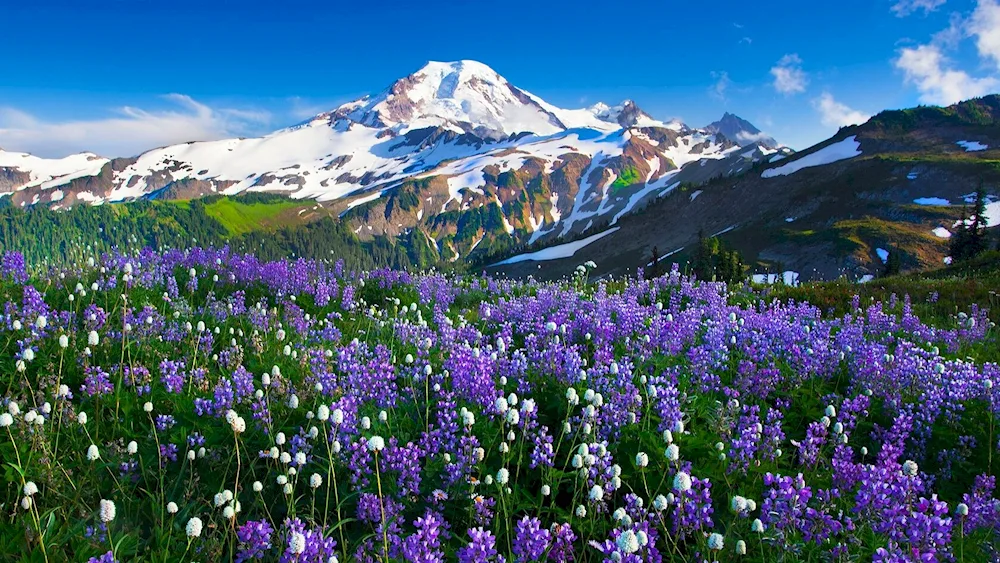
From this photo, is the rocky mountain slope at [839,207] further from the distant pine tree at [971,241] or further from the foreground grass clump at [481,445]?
the foreground grass clump at [481,445]

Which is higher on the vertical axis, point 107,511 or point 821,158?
point 821,158

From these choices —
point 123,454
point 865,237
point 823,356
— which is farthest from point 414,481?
point 865,237

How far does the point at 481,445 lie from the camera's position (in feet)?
15.1

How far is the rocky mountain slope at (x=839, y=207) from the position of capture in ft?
350

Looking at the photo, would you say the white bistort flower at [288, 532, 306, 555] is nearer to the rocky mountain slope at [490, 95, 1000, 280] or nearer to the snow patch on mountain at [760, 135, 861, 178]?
the rocky mountain slope at [490, 95, 1000, 280]

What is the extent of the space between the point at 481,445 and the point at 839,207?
145924 mm

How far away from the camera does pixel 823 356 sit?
662cm

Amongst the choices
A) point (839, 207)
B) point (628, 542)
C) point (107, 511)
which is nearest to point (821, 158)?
point (839, 207)

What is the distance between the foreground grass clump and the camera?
3496mm

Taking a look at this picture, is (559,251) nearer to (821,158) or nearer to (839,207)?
(839,207)

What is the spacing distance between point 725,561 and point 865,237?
124 m

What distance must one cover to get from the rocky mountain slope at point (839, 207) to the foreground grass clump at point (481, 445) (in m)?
90.1

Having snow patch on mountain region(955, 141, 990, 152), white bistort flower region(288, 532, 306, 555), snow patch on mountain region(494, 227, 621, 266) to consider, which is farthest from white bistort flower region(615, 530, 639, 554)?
snow patch on mountain region(955, 141, 990, 152)

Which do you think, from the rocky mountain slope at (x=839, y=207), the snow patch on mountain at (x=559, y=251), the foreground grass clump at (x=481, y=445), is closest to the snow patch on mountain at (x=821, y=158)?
the rocky mountain slope at (x=839, y=207)
